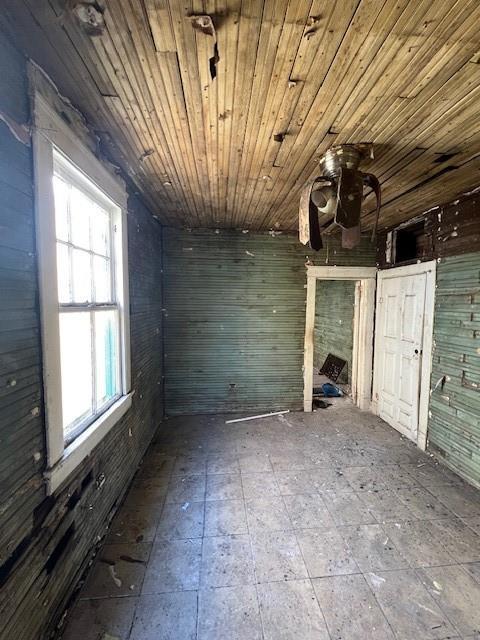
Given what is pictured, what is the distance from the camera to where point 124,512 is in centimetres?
210

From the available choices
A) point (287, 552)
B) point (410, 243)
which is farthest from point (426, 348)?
point (287, 552)

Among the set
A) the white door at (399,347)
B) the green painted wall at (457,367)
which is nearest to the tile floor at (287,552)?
the green painted wall at (457,367)

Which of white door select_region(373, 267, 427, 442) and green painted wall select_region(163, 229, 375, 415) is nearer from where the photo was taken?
white door select_region(373, 267, 427, 442)

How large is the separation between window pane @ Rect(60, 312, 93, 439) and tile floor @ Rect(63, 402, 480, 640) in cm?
92

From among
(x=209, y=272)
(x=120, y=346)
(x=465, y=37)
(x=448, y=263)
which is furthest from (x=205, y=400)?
(x=465, y=37)

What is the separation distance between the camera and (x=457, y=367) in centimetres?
265

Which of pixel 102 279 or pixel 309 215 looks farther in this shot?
pixel 102 279

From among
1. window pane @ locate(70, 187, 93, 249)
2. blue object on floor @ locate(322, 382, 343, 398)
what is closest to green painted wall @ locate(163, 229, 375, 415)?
blue object on floor @ locate(322, 382, 343, 398)

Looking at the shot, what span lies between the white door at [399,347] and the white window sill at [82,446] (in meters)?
3.09

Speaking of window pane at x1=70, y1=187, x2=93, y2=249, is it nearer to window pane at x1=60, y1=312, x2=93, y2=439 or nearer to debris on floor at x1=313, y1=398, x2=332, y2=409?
window pane at x1=60, y1=312, x2=93, y2=439

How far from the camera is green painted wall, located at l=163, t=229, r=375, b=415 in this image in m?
3.80

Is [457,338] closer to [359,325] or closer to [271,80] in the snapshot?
[359,325]

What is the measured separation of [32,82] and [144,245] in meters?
1.77

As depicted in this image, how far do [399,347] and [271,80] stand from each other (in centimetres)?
324
